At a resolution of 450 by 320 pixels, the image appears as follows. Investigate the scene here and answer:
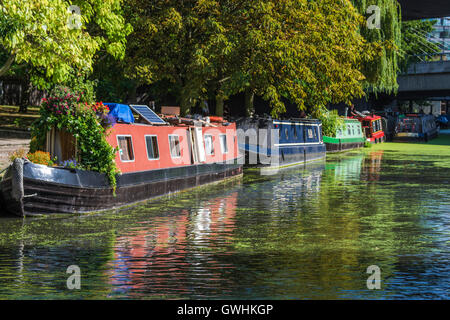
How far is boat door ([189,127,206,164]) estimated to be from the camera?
2156 centimetres

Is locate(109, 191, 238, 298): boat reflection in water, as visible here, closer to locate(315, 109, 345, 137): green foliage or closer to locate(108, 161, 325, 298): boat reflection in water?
locate(108, 161, 325, 298): boat reflection in water

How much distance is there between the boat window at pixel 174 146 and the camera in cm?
2004

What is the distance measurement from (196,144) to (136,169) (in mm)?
4416

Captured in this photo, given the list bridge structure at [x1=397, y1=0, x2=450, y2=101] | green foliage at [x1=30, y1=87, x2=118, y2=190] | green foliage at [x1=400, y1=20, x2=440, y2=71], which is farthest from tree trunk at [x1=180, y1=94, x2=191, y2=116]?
green foliage at [x1=400, y1=20, x2=440, y2=71]

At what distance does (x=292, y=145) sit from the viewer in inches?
1267

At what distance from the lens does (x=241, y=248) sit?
37.9 feet

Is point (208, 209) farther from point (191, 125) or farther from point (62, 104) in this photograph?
point (191, 125)

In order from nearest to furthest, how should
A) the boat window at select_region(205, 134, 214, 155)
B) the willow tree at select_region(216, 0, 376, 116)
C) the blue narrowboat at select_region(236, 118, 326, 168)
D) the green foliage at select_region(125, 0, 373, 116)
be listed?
the boat window at select_region(205, 134, 214, 155) → the green foliage at select_region(125, 0, 373, 116) → the willow tree at select_region(216, 0, 376, 116) → the blue narrowboat at select_region(236, 118, 326, 168)

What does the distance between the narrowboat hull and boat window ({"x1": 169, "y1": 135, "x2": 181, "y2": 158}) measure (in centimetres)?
226

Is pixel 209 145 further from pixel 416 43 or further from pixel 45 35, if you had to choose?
pixel 416 43

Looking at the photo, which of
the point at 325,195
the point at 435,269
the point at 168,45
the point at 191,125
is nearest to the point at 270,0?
the point at 168,45

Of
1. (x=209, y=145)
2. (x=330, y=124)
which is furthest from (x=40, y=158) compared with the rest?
(x=330, y=124)

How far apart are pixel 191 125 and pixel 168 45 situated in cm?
566

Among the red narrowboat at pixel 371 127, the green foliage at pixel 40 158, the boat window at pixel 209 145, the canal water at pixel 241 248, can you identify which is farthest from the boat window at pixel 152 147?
the red narrowboat at pixel 371 127
